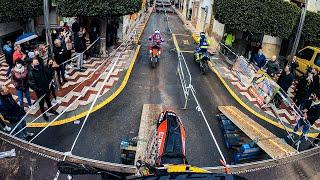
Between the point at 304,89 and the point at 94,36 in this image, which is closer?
the point at 304,89

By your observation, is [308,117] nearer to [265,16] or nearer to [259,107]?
[259,107]

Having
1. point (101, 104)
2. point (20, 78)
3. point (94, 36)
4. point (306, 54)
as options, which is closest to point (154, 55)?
point (94, 36)

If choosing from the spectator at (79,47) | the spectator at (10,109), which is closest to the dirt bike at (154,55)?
the spectator at (79,47)

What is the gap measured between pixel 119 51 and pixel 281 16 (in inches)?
381

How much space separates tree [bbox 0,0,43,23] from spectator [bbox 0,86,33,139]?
8518 millimetres

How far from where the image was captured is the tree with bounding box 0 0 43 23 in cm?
1499

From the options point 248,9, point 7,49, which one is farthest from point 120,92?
point 248,9

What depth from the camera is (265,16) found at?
659 inches

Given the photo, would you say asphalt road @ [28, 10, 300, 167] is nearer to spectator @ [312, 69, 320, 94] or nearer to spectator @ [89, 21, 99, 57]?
spectator @ [89, 21, 99, 57]

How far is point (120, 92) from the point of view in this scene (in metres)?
12.7

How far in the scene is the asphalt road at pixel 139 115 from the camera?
888 cm

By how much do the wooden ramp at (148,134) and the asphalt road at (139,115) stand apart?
1.99 ft

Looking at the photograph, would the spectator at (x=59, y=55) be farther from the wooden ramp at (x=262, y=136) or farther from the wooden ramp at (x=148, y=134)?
the wooden ramp at (x=262, y=136)

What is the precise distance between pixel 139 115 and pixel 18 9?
9.89m
